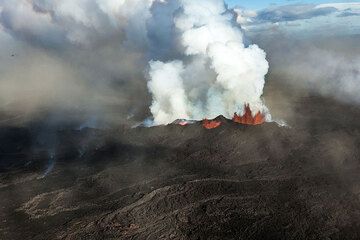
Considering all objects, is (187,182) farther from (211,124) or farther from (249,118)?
(249,118)

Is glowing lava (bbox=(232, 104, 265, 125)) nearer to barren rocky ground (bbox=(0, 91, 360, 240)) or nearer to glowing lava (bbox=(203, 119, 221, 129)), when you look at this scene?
barren rocky ground (bbox=(0, 91, 360, 240))

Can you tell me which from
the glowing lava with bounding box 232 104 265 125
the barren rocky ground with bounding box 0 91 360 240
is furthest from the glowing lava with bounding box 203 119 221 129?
the glowing lava with bounding box 232 104 265 125

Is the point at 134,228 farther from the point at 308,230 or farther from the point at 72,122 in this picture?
the point at 72,122

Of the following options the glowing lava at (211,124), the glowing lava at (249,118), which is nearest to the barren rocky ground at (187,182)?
the glowing lava at (211,124)

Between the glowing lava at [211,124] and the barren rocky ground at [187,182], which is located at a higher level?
the glowing lava at [211,124]

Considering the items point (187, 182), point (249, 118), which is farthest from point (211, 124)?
point (187, 182)

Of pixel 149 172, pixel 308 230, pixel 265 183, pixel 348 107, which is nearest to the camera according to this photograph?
pixel 308 230

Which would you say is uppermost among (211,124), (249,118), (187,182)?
(211,124)

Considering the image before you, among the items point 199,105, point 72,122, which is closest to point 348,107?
point 199,105

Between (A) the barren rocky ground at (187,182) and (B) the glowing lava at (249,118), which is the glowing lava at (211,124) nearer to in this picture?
(A) the barren rocky ground at (187,182)
